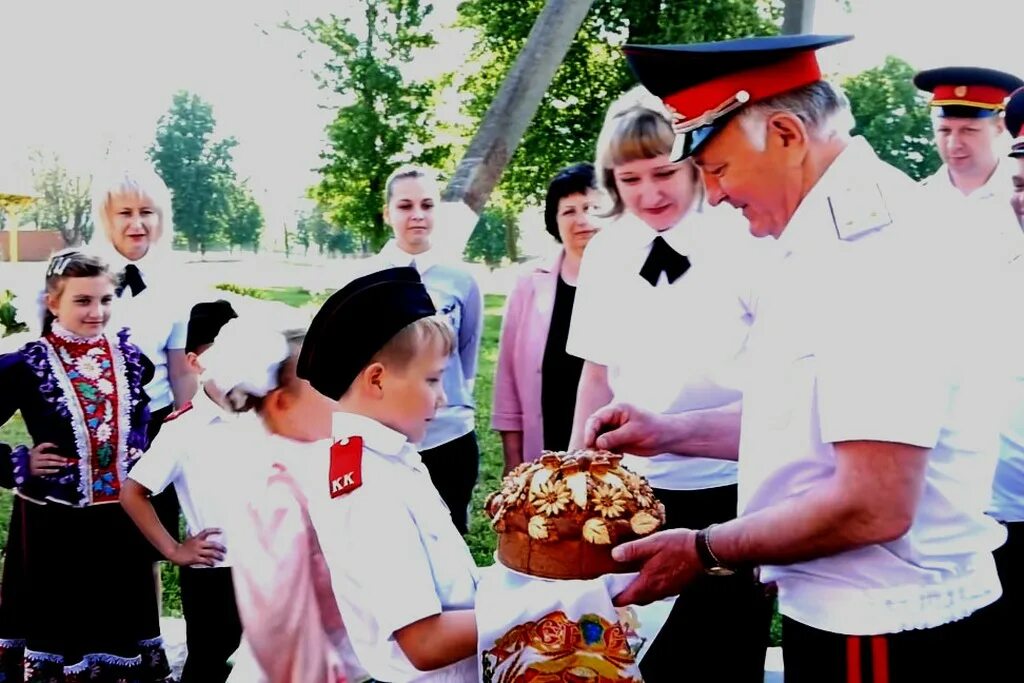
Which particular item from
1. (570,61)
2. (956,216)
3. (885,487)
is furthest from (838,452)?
(570,61)

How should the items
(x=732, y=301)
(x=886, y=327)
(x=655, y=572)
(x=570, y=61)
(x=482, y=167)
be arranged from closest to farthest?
(x=886, y=327) → (x=655, y=572) → (x=732, y=301) → (x=482, y=167) → (x=570, y=61)

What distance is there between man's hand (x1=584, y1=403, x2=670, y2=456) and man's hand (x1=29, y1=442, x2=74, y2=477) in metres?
2.16

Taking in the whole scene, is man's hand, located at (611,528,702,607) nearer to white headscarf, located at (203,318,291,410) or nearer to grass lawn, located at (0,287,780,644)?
white headscarf, located at (203,318,291,410)

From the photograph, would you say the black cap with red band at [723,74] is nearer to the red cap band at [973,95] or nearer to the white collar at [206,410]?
the white collar at [206,410]

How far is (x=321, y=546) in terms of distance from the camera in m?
2.12

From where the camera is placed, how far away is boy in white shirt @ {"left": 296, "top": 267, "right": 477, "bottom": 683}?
1.99 metres

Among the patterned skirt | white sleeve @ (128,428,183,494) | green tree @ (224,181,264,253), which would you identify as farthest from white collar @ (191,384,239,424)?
green tree @ (224,181,264,253)

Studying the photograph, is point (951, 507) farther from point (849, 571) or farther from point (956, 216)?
point (956, 216)

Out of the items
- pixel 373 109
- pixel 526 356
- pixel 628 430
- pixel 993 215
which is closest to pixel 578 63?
pixel 373 109

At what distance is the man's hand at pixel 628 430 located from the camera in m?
2.53

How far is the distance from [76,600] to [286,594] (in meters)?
2.00

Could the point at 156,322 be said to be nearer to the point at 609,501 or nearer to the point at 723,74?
the point at 609,501

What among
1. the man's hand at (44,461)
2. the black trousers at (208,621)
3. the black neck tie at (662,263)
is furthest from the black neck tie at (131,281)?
the black neck tie at (662,263)

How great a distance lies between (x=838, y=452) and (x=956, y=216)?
0.47 meters
